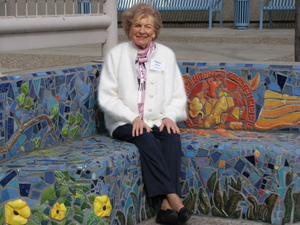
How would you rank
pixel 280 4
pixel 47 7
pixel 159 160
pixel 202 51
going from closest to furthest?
pixel 159 160, pixel 47 7, pixel 202 51, pixel 280 4

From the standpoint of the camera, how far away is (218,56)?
9641 millimetres

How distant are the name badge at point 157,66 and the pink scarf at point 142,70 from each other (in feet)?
0.16

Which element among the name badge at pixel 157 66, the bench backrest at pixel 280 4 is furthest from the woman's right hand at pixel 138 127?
the bench backrest at pixel 280 4

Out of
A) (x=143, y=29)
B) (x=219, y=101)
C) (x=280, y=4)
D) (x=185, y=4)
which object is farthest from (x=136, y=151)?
(x=185, y=4)

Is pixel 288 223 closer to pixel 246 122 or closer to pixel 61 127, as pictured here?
pixel 246 122

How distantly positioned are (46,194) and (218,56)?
617 centimetres

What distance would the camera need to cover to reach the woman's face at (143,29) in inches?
179

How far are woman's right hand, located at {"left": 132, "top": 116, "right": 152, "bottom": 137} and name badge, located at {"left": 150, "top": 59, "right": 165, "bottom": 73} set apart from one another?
0.39 metres

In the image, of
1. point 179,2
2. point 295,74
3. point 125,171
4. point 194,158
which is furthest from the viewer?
point 179,2

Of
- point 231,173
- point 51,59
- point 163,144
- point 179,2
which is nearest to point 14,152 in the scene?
point 163,144

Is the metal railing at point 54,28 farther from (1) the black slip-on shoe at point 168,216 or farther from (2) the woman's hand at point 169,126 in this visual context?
(1) the black slip-on shoe at point 168,216

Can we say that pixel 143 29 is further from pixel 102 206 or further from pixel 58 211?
pixel 58 211

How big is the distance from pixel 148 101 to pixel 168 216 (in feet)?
2.56

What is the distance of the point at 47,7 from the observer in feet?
34.1
